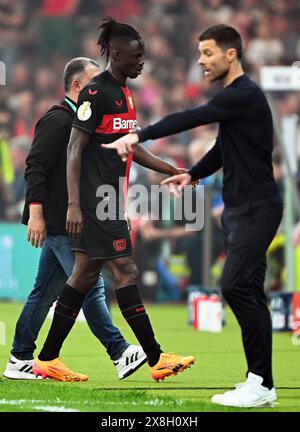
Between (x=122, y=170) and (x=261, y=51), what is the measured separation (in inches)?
546

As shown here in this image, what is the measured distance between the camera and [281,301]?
1261 centimetres

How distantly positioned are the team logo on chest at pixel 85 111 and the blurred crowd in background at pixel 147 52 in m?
10.9

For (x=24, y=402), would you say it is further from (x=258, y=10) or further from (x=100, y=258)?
(x=258, y=10)

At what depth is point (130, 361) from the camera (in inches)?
328

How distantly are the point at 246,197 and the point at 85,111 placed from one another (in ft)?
4.46

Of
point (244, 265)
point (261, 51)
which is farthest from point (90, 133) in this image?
point (261, 51)

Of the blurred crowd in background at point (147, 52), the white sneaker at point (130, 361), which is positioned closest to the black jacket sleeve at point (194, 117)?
the white sneaker at point (130, 361)

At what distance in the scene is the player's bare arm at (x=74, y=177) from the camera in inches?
309

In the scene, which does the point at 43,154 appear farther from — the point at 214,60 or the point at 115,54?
the point at 214,60

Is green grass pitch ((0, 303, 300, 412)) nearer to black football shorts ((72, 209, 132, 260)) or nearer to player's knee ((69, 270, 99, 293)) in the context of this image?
player's knee ((69, 270, 99, 293))

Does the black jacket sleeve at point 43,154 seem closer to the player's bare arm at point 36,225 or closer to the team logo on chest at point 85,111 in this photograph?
the player's bare arm at point 36,225

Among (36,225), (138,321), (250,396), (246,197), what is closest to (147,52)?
(36,225)

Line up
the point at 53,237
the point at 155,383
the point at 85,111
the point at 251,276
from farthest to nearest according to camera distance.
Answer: the point at 53,237
the point at 155,383
the point at 85,111
the point at 251,276

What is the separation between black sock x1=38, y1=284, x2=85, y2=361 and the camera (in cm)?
→ 813
